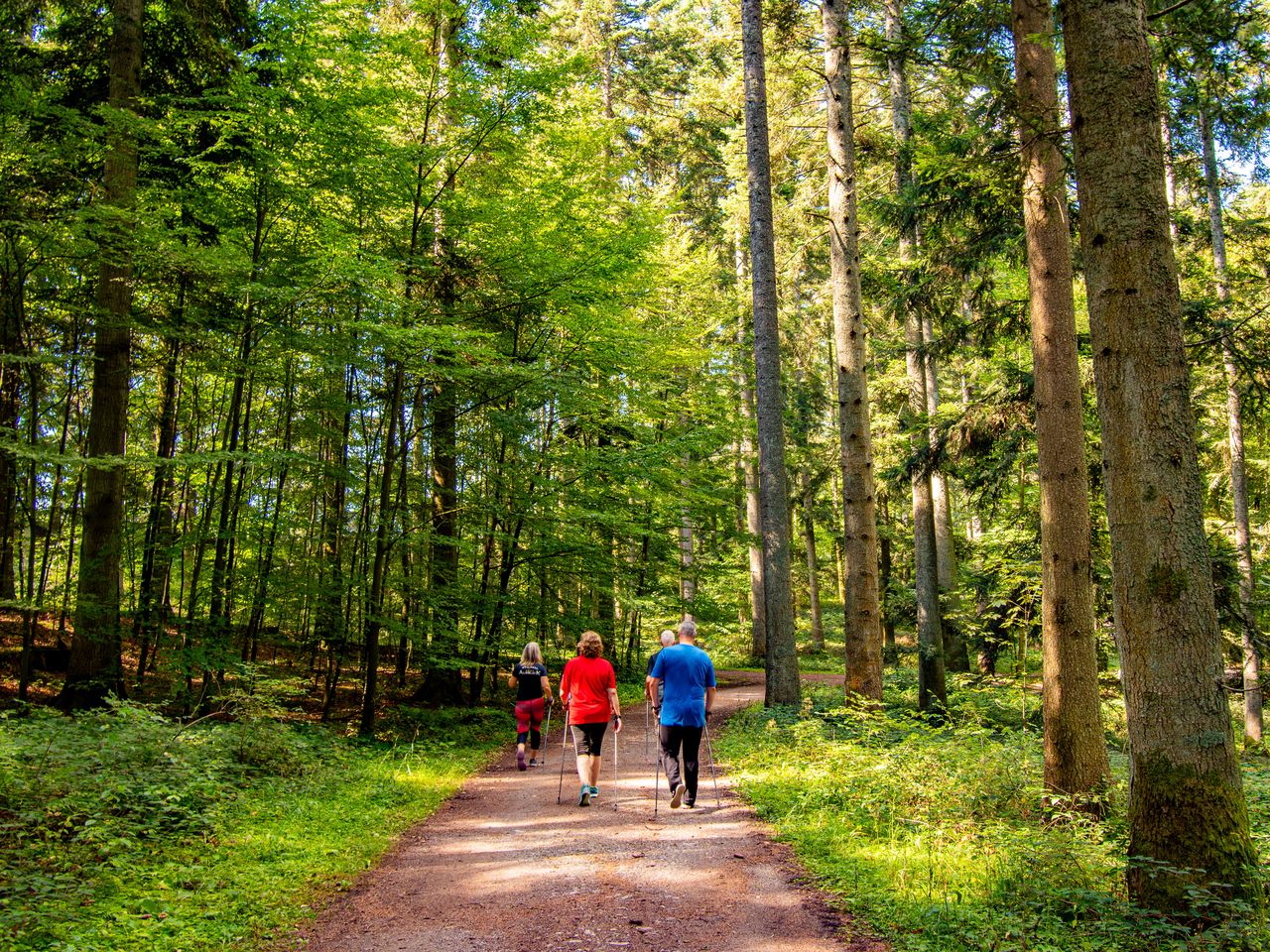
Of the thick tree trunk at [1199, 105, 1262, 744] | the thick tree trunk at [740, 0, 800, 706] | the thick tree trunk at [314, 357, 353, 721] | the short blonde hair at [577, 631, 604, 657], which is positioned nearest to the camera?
the short blonde hair at [577, 631, 604, 657]

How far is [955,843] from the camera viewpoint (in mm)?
5543

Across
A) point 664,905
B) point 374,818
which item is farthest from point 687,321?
point 664,905

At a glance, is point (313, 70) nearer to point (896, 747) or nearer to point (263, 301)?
point (263, 301)

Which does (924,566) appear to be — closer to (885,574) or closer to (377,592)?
(377,592)

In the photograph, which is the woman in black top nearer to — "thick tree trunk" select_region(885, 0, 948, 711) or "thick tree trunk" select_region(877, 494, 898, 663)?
"thick tree trunk" select_region(885, 0, 948, 711)

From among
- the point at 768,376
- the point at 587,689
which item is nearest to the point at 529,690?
the point at 587,689

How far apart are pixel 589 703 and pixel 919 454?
7912mm

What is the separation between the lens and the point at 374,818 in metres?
7.12

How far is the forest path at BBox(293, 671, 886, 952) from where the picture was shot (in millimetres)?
4426

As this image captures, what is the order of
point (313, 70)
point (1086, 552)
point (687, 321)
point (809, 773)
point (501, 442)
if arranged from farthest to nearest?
point (687, 321) → point (501, 442) → point (313, 70) → point (809, 773) → point (1086, 552)

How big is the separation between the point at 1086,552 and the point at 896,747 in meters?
2.96

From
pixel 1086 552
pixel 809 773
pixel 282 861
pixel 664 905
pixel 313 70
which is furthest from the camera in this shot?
pixel 313 70

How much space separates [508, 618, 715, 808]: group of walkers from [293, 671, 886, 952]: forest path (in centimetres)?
34

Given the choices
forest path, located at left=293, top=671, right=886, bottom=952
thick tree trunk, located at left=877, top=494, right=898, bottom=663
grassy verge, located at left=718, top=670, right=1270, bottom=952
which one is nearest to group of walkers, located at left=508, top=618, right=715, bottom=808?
forest path, located at left=293, top=671, right=886, bottom=952
